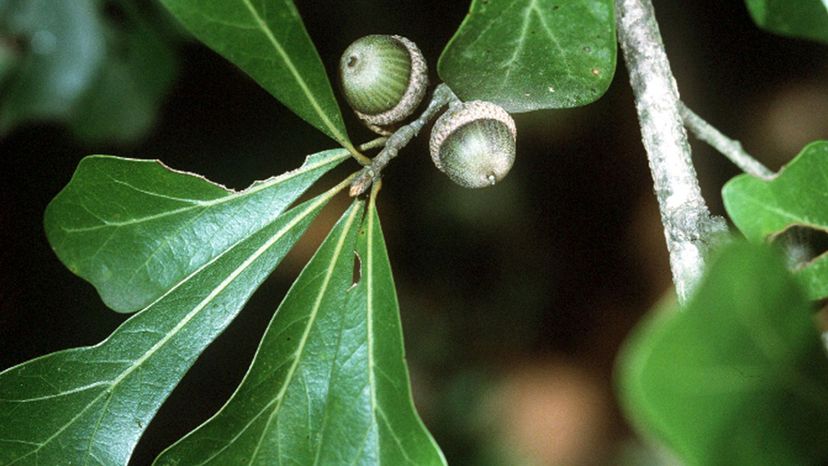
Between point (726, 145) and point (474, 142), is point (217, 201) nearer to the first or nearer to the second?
point (474, 142)

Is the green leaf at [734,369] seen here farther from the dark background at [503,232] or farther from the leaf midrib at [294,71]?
the dark background at [503,232]

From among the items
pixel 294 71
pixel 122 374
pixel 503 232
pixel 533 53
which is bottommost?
pixel 503 232

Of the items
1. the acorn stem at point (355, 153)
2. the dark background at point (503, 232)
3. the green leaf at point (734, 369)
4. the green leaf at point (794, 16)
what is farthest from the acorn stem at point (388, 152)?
the dark background at point (503, 232)

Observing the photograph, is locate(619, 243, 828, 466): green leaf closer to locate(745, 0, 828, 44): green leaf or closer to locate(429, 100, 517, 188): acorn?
locate(429, 100, 517, 188): acorn

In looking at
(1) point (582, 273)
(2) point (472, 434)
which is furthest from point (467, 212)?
(2) point (472, 434)

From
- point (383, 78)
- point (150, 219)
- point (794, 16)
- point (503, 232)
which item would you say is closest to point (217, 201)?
point (150, 219)
